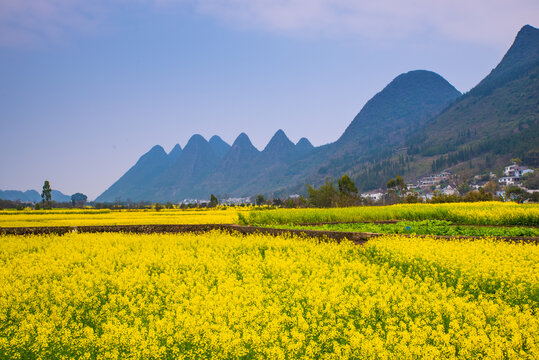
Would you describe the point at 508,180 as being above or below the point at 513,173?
below

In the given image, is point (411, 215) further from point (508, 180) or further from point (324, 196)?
point (508, 180)

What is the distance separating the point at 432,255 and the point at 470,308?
3299 mm

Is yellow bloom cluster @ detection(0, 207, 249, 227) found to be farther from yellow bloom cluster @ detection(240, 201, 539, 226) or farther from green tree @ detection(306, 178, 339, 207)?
green tree @ detection(306, 178, 339, 207)

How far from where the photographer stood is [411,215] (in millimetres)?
24688

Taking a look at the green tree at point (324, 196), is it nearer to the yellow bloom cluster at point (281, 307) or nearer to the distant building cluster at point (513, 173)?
the yellow bloom cluster at point (281, 307)

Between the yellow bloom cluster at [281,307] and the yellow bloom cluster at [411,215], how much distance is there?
991cm

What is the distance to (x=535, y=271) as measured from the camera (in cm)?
787

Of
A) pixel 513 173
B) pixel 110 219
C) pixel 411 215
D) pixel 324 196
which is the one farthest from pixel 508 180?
pixel 110 219

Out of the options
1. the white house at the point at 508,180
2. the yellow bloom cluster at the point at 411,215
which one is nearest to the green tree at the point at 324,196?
the yellow bloom cluster at the point at 411,215

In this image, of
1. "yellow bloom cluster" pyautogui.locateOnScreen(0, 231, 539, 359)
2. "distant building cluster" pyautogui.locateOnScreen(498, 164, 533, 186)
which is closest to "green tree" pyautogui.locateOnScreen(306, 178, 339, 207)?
"yellow bloom cluster" pyautogui.locateOnScreen(0, 231, 539, 359)

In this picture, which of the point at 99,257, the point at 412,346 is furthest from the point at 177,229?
the point at 412,346

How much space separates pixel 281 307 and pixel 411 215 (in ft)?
65.1

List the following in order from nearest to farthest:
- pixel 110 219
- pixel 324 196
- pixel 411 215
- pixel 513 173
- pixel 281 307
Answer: pixel 281 307 → pixel 411 215 → pixel 110 219 → pixel 324 196 → pixel 513 173

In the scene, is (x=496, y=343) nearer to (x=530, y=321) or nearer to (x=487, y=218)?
(x=530, y=321)
